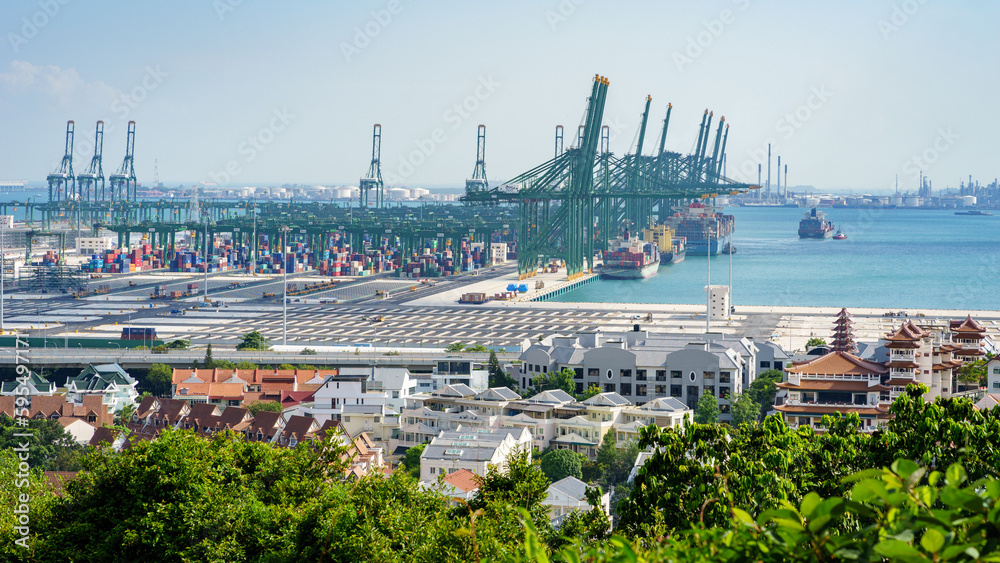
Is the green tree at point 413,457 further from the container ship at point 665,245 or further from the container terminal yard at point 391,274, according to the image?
the container ship at point 665,245

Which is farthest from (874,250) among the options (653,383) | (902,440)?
(902,440)

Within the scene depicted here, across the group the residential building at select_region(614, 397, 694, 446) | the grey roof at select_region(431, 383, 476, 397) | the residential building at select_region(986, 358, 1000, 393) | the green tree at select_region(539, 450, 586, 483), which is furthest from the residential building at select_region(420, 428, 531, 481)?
the residential building at select_region(986, 358, 1000, 393)

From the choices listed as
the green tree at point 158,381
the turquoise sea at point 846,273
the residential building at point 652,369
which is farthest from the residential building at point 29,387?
the turquoise sea at point 846,273

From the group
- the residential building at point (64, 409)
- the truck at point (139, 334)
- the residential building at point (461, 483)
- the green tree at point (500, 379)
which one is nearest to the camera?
the residential building at point (461, 483)

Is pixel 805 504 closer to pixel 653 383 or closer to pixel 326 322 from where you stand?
pixel 653 383

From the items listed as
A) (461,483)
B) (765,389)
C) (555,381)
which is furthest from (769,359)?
(461,483)

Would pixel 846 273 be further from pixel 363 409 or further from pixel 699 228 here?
pixel 363 409
